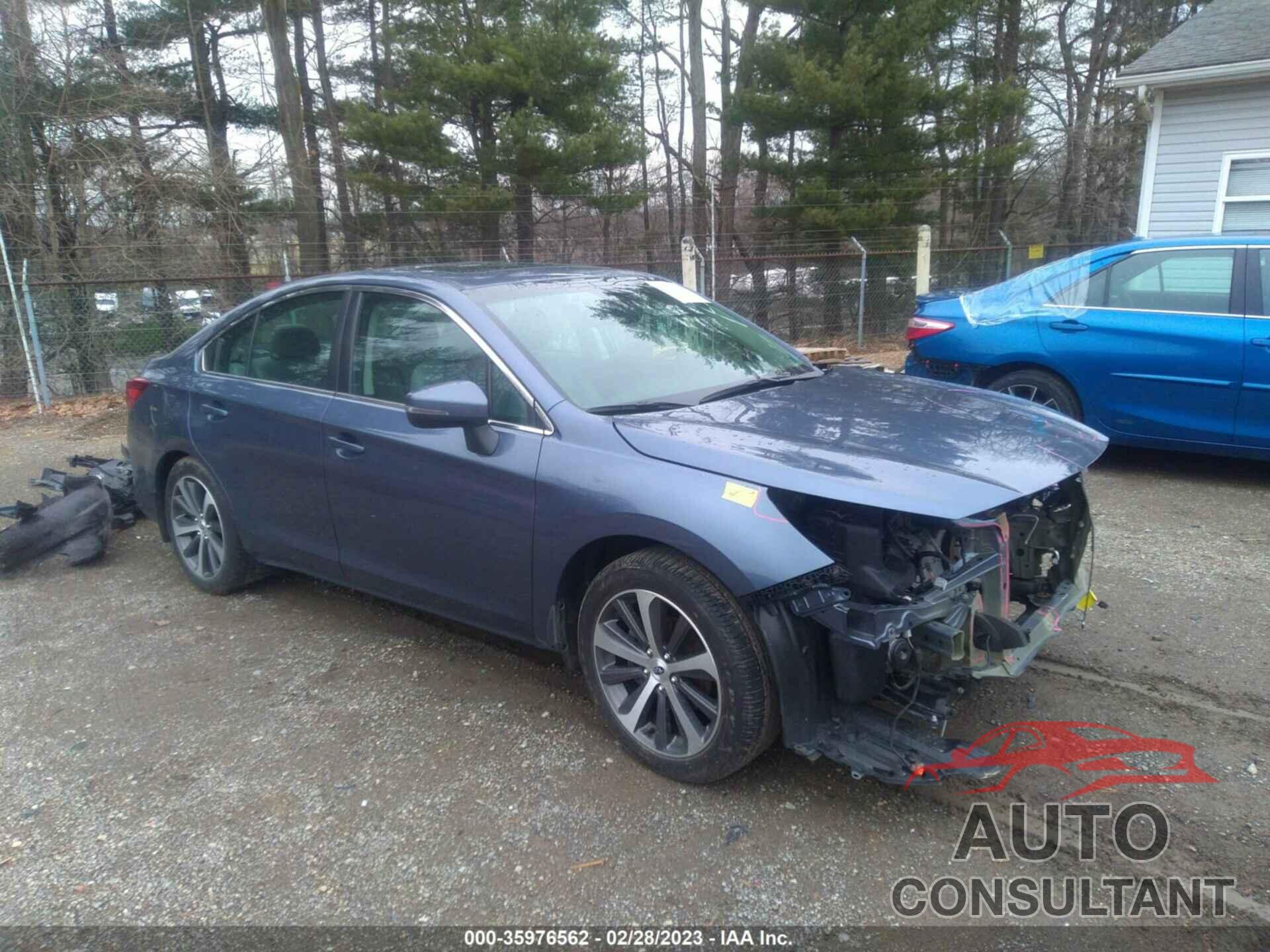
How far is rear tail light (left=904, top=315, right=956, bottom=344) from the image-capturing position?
678 centimetres

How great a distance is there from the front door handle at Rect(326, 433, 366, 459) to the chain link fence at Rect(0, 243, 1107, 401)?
5.06 m

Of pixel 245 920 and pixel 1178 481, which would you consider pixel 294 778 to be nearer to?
pixel 245 920

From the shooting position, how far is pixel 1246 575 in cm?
448

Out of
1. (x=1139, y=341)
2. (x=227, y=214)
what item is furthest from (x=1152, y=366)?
(x=227, y=214)

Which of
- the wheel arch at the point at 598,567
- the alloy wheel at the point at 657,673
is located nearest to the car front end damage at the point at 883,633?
the wheel arch at the point at 598,567

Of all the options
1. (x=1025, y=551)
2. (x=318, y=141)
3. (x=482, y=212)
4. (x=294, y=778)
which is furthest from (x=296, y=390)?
(x=318, y=141)

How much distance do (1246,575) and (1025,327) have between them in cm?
248

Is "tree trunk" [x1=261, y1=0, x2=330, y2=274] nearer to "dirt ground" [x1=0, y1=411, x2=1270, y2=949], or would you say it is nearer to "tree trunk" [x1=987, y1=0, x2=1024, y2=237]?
"dirt ground" [x1=0, y1=411, x2=1270, y2=949]

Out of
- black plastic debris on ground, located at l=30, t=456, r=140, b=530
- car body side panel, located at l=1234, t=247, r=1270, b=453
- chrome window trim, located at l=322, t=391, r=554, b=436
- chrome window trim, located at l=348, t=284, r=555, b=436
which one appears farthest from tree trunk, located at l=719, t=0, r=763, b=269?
chrome window trim, located at l=322, t=391, r=554, b=436

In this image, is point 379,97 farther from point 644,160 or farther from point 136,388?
point 136,388

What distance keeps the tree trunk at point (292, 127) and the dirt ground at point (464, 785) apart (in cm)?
1293

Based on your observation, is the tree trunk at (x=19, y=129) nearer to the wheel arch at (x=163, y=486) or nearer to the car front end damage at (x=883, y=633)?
the wheel arch at (x=163, y=486)

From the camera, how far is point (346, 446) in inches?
147

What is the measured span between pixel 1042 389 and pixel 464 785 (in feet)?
16.6
